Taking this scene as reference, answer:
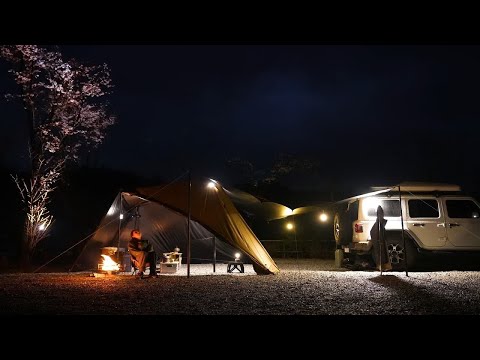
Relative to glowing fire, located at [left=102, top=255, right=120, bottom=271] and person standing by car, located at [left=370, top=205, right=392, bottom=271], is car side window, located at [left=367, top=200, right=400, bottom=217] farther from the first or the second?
glowing fire, located at [left=102, top=255, right=120, bottom=271]

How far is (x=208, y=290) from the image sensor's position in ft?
23.6

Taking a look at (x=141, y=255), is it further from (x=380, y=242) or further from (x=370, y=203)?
(x=370, y=203)

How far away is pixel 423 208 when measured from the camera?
10.1 m

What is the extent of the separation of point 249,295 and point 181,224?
6.78 metres

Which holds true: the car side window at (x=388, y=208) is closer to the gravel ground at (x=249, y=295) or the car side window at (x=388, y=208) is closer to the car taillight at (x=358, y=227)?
the car taillight at (x=358, y=227)

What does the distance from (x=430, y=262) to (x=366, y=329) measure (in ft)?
26.1

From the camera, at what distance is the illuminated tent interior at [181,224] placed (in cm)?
947

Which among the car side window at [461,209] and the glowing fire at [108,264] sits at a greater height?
the car side window at [461,209]

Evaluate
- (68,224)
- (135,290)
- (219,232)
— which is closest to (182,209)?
(219,232)

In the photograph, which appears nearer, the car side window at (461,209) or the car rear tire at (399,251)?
the car rear tire at (399,251)

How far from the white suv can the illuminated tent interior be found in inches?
101

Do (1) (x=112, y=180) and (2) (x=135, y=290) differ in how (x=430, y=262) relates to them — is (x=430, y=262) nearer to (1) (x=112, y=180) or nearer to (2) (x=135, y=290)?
(2) (x=135, y=290)

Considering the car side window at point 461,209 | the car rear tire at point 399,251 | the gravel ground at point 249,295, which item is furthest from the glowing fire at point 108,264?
the car side window at point 461,209

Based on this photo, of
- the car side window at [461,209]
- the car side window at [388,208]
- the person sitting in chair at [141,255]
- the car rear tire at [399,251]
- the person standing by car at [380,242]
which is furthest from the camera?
the car side window at [388,208]
